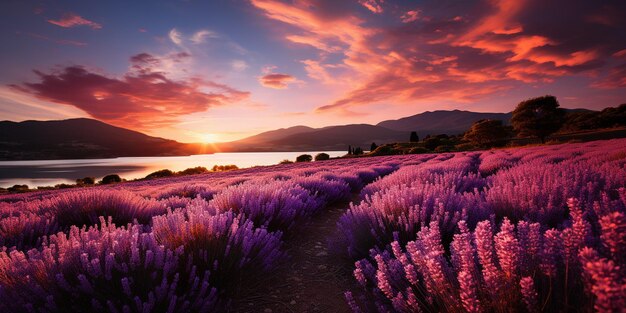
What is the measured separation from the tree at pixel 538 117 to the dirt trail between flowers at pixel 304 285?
191 ft

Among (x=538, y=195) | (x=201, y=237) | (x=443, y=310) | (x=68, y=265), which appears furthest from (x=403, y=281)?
(x=68, y=265)

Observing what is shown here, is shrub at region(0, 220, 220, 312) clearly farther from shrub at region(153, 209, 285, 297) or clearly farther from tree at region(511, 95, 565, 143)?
tree at region(511, 95, 565, 143)

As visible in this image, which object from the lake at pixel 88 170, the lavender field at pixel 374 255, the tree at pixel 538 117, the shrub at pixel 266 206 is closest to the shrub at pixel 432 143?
the tree at pixel 538 117

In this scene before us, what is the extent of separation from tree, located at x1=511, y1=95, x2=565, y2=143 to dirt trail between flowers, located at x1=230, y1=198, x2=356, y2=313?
191 ft

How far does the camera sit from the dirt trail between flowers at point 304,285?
6.79 feet

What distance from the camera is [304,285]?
2.41 metres

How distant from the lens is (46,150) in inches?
7830

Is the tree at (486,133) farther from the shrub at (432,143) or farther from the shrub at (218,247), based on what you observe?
the shrub at (218,247)

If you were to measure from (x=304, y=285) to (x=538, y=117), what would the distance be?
62.5 meters

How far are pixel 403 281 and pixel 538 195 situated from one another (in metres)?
1.75

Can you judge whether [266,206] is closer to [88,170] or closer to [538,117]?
[538,117]

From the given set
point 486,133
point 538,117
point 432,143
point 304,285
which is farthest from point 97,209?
point 486,133

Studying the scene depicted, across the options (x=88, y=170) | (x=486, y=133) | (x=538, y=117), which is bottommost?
(x=88, y=170)

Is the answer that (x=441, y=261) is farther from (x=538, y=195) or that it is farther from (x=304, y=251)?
(x=304, y=251)
